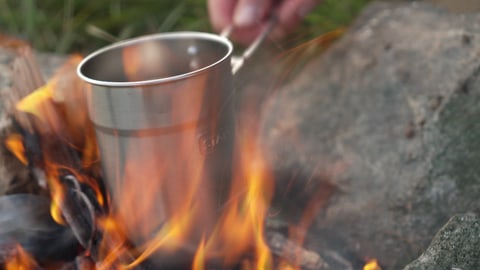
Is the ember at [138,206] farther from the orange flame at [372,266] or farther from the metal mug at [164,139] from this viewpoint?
the orange flame at [372,266]

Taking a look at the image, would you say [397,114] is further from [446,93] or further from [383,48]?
[383,48]

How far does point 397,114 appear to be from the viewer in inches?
61.5

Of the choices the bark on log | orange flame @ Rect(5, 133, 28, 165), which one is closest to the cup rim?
orange flame @ Rect(5, 133, 28, 165)

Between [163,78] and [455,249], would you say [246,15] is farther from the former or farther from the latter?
[455,249]

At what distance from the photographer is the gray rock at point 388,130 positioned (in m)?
1.38

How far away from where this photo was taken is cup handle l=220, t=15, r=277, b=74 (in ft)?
4.40

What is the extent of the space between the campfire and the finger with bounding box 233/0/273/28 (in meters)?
0.40

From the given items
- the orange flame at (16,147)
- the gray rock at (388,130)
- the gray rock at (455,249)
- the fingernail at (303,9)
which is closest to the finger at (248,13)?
the fingernail at (303,9)

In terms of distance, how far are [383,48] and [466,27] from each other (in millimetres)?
238

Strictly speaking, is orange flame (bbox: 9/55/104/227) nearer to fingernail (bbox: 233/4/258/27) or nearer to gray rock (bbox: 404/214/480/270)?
fingernail (bbox: 233/4/258/27)

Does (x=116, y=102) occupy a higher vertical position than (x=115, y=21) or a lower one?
higher

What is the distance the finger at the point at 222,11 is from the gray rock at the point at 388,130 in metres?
0.32

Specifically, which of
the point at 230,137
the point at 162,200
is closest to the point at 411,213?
the point at 230,137

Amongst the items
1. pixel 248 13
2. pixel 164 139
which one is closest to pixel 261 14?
pixel 248 13
